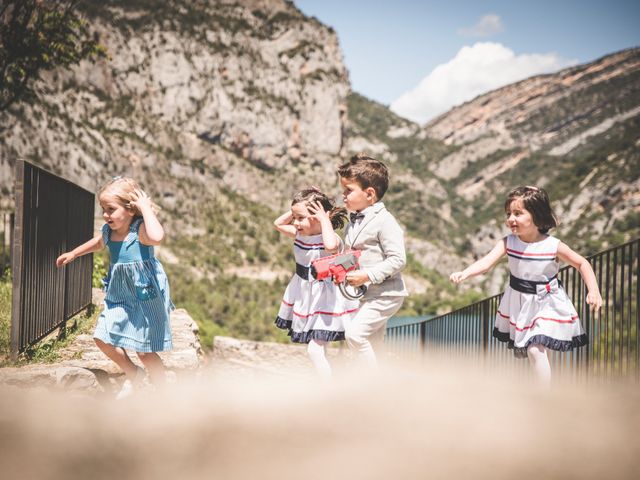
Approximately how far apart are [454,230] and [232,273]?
267 feet


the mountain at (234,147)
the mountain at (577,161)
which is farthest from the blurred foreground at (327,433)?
the mountain at (577,161)

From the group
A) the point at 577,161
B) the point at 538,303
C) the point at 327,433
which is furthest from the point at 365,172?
the point at 577,161

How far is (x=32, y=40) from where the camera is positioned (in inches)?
497

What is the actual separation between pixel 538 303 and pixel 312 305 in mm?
1620

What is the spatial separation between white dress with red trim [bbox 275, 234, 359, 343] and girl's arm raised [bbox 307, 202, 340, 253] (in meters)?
0.29

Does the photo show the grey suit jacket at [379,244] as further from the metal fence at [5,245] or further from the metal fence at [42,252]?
the metal fence at [5,245]

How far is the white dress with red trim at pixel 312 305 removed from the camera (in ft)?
14.2

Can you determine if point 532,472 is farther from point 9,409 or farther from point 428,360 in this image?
point 428,360

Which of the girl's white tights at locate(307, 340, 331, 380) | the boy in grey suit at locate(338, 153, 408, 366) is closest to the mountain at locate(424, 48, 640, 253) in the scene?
the boy in grey suit at locate(338, 153, 408, 366)

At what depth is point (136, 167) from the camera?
88562 millimetres

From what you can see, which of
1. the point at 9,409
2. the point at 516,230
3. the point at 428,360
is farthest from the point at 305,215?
the point at 428,360

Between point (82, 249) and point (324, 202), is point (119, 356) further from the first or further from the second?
point (324, 202)

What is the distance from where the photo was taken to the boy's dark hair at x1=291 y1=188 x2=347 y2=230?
179 inches

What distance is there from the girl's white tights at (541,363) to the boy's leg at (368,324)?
3.28ft
